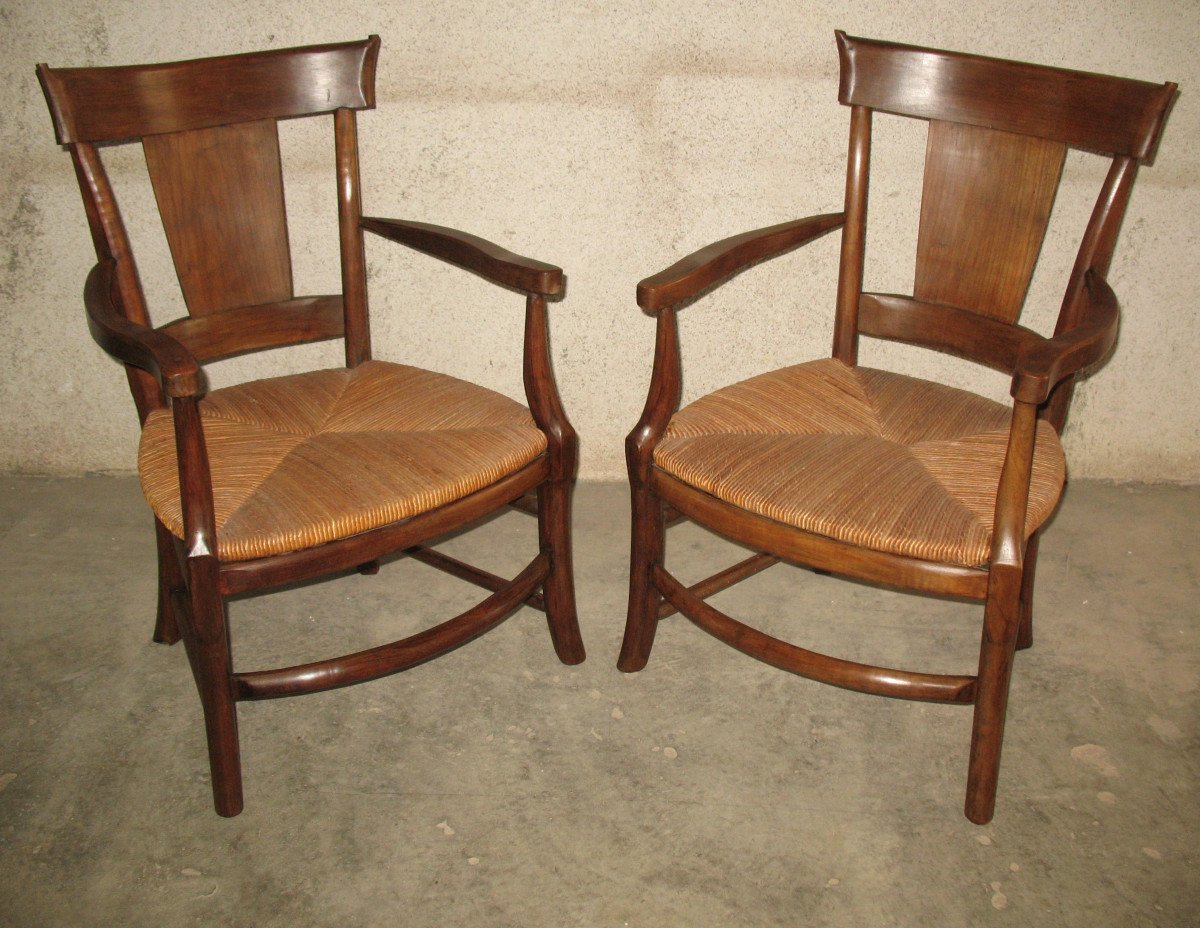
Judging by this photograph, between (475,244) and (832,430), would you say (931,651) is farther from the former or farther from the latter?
(475,244)

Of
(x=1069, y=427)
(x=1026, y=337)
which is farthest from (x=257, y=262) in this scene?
(x=1069, y=427)

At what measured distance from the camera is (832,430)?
1.74 metres

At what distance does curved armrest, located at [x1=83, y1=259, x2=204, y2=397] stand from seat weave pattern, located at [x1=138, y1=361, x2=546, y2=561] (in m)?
0.17

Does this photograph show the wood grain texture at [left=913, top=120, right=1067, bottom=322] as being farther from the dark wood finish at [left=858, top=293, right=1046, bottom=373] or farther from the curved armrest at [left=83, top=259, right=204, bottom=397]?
the curved armrest at [left=83, top=259, right=204, bottom=397]

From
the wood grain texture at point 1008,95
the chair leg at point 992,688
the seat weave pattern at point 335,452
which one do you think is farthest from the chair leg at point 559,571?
the wood grain texture at point 1008,95

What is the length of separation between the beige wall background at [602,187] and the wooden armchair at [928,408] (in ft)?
1.22

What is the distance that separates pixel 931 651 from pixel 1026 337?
2.02 ft

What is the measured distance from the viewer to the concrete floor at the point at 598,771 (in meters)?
1.50

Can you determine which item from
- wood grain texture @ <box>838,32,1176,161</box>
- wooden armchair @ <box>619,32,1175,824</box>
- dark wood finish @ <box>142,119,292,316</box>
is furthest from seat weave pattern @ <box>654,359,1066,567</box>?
dark wood finish @ <box>142,119,292,316</box>

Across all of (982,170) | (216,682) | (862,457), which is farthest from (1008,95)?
(216,682)

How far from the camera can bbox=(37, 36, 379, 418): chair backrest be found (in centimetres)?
173

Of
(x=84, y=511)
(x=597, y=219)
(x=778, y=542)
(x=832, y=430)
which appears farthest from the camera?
(x=84, y=511)

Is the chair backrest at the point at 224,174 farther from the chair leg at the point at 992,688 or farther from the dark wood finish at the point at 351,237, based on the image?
the chair leg at the point at 992,688

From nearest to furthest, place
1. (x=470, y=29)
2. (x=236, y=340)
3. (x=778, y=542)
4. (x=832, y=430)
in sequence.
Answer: (x=778, y=542) < (x=832, y=430) < (x=236, y=340) < (x=470, y=29)
